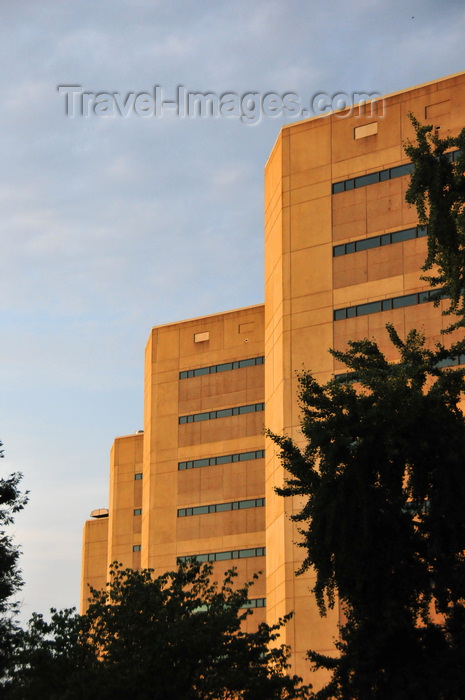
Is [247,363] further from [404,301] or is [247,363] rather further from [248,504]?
[404,301]

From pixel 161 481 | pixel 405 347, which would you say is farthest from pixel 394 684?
pixel 161 481

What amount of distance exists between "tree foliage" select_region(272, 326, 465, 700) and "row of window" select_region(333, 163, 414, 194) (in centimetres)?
2935

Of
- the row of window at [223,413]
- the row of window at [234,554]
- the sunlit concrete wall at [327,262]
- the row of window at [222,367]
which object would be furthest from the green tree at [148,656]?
the row of window at [222,367]

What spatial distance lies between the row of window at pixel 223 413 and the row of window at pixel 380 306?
59.1 feet

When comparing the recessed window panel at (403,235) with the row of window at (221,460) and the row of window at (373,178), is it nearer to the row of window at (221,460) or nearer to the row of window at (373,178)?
the row of window at (373,178)

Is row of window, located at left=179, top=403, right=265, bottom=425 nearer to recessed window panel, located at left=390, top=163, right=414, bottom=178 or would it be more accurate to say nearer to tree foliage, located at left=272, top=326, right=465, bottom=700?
recessed window panel, located at left=390, top=163, right=414, bottom=178

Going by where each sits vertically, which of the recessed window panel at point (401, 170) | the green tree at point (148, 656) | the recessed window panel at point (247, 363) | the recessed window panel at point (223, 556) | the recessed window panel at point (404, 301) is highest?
the recessed window panel at point (401, 170)

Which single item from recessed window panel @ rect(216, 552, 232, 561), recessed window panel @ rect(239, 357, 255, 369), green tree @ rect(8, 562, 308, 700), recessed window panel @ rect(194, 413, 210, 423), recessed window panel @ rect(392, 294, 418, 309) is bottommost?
green tree @ rect(8, 562, 308, 700)

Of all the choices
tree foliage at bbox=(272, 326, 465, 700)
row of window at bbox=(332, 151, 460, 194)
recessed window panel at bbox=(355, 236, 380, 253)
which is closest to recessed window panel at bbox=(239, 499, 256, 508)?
recessed window panel at bbox=(355, 236, 380, 253)

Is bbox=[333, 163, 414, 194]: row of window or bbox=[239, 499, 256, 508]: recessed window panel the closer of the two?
bbox=[333, 163, 414, 194]: row of window

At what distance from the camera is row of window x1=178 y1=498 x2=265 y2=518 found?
75188 millimetres

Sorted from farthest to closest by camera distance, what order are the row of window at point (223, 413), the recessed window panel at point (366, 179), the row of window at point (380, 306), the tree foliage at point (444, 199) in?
the row of window at point (223, 413) < the recessed window panel at point (366, 179) < the row of window at point (380, 306) < the tree foliage at point (444, 199)

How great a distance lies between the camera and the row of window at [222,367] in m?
78.1

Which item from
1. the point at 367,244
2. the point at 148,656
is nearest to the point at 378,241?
the point at 367,244
